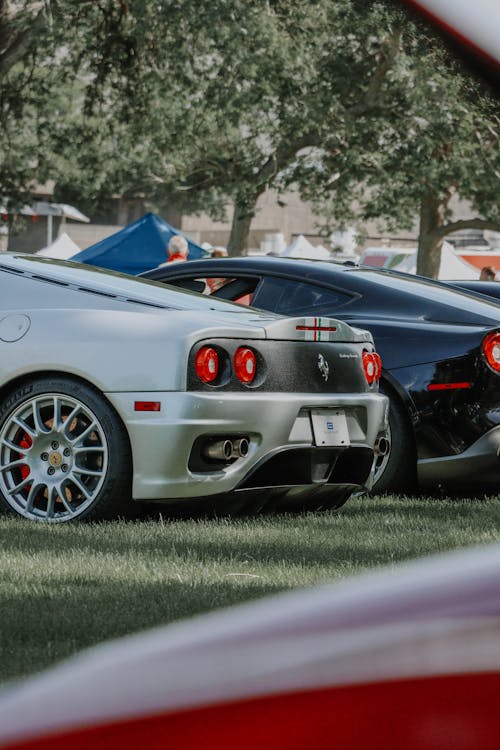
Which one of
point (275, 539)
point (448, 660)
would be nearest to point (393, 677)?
point (448, 660)

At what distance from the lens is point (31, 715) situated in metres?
1.13

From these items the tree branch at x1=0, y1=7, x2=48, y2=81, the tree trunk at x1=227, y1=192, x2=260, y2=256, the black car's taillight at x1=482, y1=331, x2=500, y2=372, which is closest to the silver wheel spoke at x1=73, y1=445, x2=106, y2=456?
the black car's taillight at x1=482, y1=331, x2=500, y2=372

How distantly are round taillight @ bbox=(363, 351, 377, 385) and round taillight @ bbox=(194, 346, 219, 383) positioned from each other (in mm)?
1028

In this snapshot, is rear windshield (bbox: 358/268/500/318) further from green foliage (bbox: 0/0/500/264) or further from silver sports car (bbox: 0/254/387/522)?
green foliage (bbox: 0/0/500/264)

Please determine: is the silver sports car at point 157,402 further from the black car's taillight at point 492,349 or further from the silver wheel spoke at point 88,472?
the black car's taillight at point 492,349

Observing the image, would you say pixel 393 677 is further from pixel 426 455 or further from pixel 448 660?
pixel 426 455

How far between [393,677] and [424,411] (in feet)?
22.1

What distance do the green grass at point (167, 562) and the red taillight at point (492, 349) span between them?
2.74 feet

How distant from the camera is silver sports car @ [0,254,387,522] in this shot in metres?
6.28

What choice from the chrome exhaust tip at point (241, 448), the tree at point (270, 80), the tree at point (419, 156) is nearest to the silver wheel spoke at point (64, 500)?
the chrome exhaust tip at point (241, 448)

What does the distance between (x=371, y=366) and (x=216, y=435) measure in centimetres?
120

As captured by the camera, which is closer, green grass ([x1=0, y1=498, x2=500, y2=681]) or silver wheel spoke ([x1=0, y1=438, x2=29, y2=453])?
green grass ([x1=0, y1=498, x2=500, y2=681])

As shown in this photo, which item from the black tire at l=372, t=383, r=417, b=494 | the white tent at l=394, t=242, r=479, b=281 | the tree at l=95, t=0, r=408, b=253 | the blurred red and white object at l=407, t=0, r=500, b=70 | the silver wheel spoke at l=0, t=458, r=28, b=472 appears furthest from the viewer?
the white tent at l=394, t=242, r=479, b=281

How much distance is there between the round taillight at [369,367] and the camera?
7148mm
